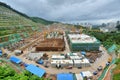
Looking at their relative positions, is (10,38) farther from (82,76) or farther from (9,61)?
(82,76)

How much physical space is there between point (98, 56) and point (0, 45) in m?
26.0

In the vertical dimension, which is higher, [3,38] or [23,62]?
[3,38]

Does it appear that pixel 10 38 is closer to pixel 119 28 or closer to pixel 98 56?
pixel 98 56

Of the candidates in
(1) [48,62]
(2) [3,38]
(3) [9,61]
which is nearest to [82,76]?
(1) [48,62]

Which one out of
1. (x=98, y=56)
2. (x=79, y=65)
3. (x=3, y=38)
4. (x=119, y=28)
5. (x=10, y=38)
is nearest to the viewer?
(x=79, y=65)

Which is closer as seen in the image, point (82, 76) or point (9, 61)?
point (82, 76)

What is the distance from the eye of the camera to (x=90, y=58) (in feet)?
112

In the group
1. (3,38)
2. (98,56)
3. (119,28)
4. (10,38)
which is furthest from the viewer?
(119,28)

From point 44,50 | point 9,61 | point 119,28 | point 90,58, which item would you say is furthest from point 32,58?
point 119,28

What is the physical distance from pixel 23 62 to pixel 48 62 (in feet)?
16.6

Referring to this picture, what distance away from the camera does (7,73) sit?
16.2 metres

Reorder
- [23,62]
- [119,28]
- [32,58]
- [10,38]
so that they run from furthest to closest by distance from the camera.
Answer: [119,28] < [10,38] < [32,58] < [23,62]

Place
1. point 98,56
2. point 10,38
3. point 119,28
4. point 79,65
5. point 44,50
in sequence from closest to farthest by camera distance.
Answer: point 79,65 → point 98,56 → point 44,50 → point 10,38 → point 119,28

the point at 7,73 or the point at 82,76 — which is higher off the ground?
the point at 7,73
